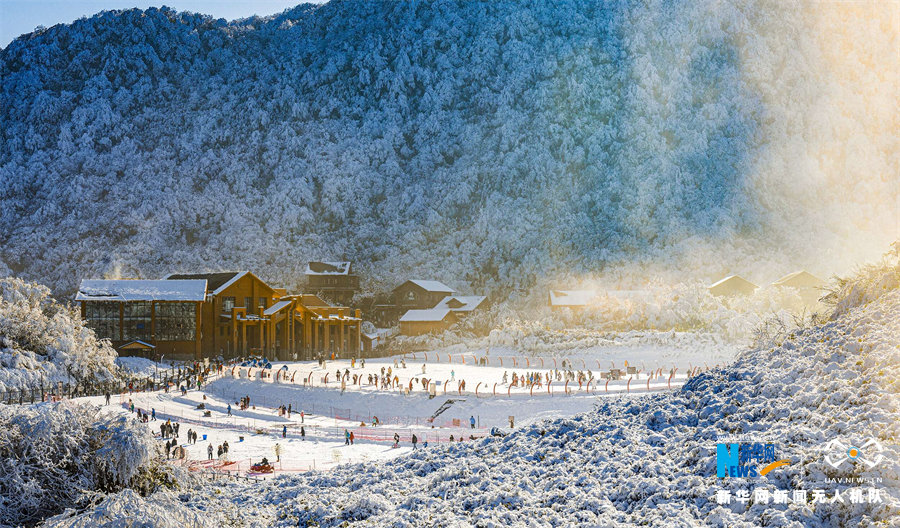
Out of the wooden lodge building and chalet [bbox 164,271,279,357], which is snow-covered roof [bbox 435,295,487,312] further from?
chalet [bbox 164,271,279,357]

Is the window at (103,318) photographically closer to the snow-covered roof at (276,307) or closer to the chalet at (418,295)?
the snow-covered roof at (276,307)

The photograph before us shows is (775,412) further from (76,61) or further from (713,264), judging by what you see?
(76,61)

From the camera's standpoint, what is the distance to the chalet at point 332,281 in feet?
330

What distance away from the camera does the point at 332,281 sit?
331 feet

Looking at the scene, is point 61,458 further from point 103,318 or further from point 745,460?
point 103,318

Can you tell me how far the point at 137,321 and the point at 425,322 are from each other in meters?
34.0

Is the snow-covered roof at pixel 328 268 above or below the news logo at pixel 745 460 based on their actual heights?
above

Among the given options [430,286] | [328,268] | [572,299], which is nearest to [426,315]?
[430,286]

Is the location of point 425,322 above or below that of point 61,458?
above

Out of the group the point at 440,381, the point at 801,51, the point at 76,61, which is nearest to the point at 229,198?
the point at 76,61

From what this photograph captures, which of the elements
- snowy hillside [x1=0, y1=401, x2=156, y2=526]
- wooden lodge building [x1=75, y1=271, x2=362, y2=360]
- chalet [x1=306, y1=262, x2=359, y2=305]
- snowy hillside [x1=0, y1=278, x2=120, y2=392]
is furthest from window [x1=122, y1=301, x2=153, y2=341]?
chalet [x1=306, y1=262, x2=359, y2=305]

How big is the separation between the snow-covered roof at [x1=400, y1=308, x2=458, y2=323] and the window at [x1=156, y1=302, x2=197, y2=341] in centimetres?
2971

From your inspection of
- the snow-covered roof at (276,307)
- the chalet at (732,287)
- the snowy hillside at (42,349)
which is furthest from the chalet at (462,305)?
the snowy hillside at (42,349)

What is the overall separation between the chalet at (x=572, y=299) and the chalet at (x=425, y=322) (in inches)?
507
